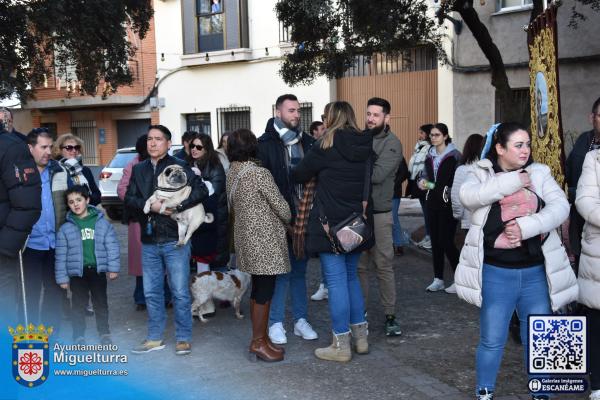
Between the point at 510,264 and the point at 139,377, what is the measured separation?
9.67 ft

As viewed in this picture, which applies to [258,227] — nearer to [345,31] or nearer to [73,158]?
[73,158]

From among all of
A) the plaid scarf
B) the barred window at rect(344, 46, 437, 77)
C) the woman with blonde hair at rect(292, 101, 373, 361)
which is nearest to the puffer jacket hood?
the woman with blonde hair at rect(292, 101, 373, 361)

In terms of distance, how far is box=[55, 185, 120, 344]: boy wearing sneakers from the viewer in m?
5.55

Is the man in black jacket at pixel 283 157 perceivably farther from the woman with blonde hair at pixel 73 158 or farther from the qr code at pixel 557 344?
the qr code at pixel 557 344

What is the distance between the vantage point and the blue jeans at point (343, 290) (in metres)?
5.20

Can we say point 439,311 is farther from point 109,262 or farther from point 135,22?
point 135,22

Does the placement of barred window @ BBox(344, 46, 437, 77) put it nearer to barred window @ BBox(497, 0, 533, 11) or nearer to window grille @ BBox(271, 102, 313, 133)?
window grille @ BBox(271, 102, 313, 133)

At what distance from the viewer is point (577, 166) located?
4.80 meters

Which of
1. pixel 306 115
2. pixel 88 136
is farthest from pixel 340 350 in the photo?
pixel 88 136

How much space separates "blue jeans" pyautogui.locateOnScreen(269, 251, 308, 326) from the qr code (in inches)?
88.2

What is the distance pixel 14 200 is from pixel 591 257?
152 inches

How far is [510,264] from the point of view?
4.01 meters

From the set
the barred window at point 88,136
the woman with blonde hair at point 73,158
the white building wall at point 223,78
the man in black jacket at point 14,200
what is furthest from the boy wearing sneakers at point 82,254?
the barred window at point 88,136

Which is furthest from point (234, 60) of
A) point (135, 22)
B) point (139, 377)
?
point (139, 377)
